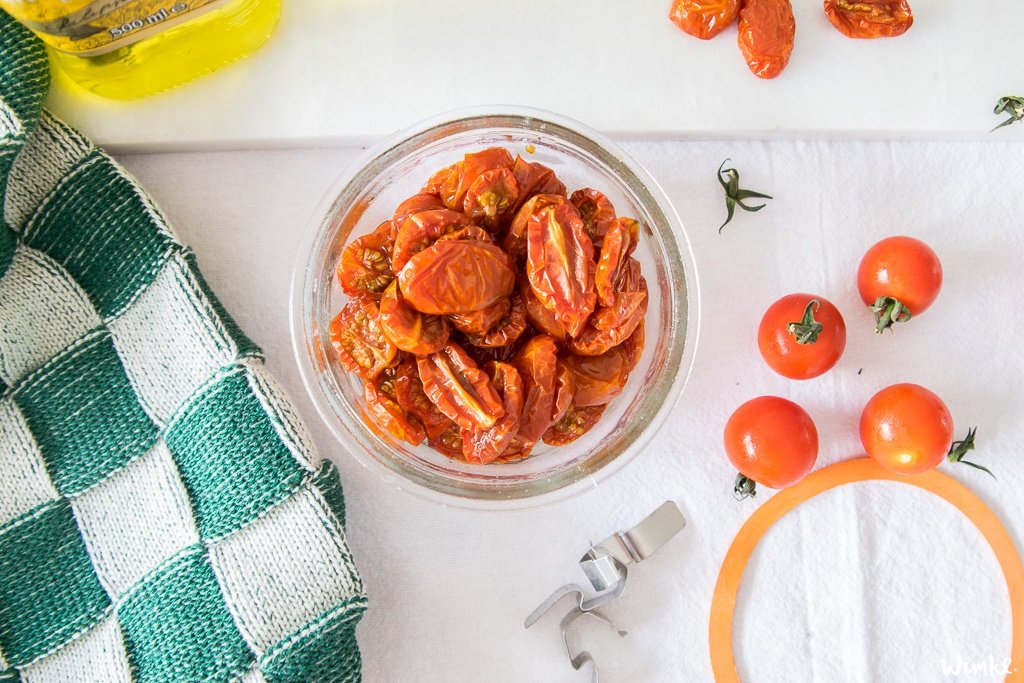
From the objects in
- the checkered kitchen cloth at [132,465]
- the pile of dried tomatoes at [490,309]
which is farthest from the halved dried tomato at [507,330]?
the checkered kitchen cloth at [132,465]

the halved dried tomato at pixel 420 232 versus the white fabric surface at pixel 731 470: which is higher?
the halved dried tomato at pixel 420 232

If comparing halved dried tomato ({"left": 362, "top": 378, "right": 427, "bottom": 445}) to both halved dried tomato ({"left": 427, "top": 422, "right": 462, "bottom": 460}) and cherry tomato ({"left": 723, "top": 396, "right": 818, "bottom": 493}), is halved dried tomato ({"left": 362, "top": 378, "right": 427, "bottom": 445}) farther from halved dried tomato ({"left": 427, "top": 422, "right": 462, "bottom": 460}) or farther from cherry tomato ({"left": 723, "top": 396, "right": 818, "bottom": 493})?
cherry tomato ({"left": 723, "top": 396, "right": 818, "bottom": 493})

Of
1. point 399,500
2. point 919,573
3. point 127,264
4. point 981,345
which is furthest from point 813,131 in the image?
point 127,264

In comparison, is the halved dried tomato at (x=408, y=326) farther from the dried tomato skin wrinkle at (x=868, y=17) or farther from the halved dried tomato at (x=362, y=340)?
the dried tomato skin wrinkle at (x=868, y=17)

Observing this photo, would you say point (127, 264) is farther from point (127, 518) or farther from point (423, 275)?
point (423, 275)

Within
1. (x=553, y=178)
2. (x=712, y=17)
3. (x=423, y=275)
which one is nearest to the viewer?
(x=423, y=275)

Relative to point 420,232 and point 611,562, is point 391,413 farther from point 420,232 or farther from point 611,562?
point 611,562

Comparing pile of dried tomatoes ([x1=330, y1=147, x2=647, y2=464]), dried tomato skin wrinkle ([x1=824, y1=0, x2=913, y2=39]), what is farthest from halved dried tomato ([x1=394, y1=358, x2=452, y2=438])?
dried tomato skin wrinkle ([x1=824, y1=0, x2=913, y2=39])
